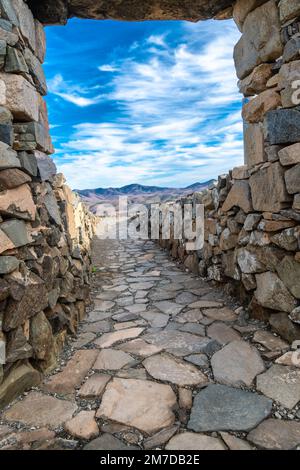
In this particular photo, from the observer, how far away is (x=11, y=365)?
2.20 m

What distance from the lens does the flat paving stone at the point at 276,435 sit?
66.7 inches

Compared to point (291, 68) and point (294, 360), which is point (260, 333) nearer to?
point (294, 360)

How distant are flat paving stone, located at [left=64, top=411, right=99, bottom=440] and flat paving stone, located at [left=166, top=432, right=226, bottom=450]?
46 cm

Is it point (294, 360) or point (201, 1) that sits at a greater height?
point (201, 1)

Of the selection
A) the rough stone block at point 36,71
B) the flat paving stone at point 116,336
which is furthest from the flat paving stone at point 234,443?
the rough stone block at point 36,71

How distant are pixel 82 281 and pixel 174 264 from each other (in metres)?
3.05

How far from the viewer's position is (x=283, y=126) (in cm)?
273

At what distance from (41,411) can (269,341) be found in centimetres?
199

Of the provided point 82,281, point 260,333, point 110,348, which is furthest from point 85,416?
point 82,281

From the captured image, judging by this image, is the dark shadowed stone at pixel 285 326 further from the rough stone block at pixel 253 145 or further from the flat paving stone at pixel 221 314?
the rough stone block at pixel 253 145

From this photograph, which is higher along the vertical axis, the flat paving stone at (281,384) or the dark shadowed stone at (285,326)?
the dark shadowed stone at (285,326)

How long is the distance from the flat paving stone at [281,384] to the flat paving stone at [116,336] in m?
1.36

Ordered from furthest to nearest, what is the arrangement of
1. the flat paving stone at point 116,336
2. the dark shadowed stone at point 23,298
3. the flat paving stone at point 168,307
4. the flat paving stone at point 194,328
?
the flat paving stone at point 168,307
the flat paving stone at point 194,328
the flat paving stone at point 116,336
the dark shadowed stone at point 23,298

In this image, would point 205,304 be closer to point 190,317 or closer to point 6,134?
point 190,317
